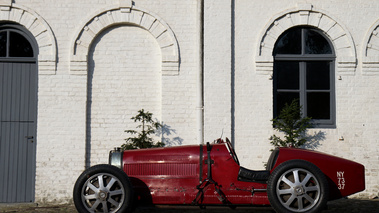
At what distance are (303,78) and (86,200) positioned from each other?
5557 mm

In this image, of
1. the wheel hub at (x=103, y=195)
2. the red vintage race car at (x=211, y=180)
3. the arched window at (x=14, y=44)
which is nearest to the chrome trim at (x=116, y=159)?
the red vintage race car at (x=211, y=180)

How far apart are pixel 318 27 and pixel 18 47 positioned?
20.9 ft

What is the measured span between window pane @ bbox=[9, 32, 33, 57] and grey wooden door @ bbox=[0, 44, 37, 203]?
176 millimetres

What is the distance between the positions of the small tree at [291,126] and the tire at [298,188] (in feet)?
9.98

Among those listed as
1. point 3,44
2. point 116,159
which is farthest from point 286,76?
point 3,44

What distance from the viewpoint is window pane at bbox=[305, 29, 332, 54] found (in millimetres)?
9656

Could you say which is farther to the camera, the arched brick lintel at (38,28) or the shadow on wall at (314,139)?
the shadow on wall at (314,139)

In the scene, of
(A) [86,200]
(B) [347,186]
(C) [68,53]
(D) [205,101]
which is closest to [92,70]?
(C) [68,53]

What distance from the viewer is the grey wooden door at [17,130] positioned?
905cm

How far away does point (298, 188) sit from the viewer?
595cm

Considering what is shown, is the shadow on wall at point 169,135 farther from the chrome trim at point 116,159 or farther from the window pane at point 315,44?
the window pane at point 315,44

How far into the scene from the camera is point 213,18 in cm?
933

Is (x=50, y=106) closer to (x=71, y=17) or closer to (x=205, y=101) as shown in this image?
(x=71, y=17)

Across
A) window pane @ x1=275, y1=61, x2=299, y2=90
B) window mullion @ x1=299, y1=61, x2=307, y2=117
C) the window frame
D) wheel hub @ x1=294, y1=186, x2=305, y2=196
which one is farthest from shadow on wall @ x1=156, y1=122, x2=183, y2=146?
wheel hub @ x1=294, y1=186, x2=305, y2=196
